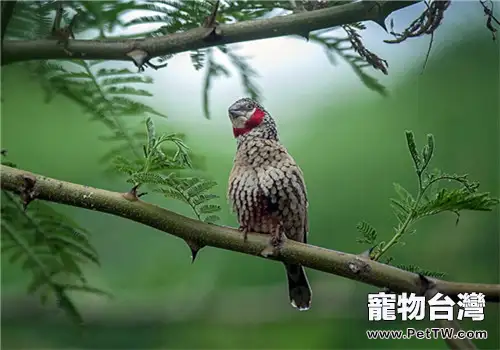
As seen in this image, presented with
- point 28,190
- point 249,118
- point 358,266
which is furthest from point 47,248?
point 358,266

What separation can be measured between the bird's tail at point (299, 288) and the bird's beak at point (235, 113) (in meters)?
0.22

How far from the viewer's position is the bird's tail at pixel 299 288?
92 centimetres

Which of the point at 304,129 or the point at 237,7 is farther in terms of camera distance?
the point at 304,129

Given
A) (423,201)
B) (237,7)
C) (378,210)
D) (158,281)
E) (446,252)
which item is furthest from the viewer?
(158,281)

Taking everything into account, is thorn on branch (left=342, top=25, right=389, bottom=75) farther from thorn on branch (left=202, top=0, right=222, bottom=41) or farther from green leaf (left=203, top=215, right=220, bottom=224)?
green leaf (left=203, top=215, right=220, bottom=224)

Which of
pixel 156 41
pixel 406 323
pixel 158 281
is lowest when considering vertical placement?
pixel 406 323

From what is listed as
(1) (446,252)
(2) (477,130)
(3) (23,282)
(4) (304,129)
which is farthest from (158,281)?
(2) (477,130)

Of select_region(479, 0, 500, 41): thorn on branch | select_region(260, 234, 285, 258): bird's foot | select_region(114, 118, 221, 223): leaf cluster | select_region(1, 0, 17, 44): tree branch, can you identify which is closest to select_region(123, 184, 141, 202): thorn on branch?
select_region(114, 118, 221, 223): leaf cluster

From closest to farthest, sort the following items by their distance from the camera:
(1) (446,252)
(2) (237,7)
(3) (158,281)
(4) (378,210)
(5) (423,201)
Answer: (5) (423,201), (2) (237,7), (4) (378,210), (1) (446,252), (3) (158,281)

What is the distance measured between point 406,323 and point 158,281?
0.56 metres

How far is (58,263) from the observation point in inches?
32.3

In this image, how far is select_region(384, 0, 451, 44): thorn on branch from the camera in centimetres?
68

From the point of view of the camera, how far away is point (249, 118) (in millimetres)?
845

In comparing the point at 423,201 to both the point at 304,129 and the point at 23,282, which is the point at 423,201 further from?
the point at 23,282
